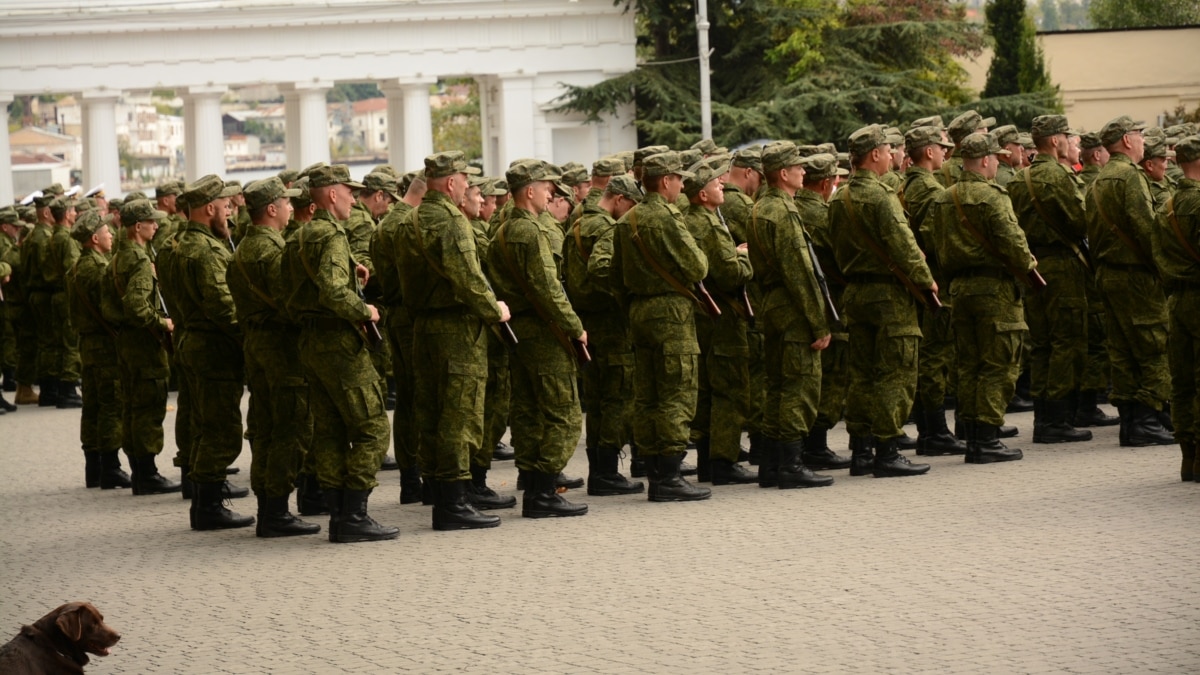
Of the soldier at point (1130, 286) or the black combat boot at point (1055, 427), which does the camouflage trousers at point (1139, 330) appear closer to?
the soldier at point (1130, 286)

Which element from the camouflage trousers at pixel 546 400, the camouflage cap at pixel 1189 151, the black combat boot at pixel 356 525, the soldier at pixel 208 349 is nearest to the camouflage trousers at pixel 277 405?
the soldier at pixel 208 349

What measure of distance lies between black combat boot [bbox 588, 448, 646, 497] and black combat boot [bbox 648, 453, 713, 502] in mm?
635

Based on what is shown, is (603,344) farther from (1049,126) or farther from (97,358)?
(97,358)

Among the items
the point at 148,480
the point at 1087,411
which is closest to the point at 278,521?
the point at 148,480

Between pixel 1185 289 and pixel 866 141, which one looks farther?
pixel 866 141

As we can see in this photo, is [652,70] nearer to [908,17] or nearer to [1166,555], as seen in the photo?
[908,17]

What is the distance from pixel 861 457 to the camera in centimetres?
1321

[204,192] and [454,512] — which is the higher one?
[204,192]

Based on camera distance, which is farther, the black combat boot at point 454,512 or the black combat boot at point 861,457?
the black combat boot at point 861,457

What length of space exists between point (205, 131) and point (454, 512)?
37729 mm

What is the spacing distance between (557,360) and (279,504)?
76.9 inches

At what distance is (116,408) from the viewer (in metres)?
14.9

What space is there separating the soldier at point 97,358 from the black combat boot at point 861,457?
5629mm

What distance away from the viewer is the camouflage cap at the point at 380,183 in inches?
585
